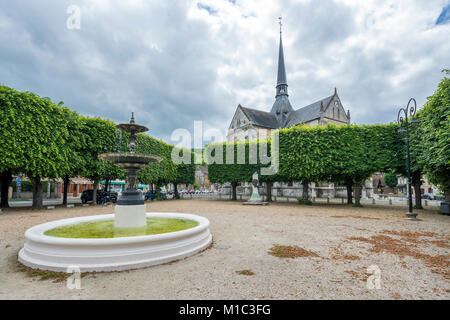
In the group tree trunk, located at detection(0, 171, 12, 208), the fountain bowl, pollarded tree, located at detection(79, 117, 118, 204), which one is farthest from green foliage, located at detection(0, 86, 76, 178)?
the fountain bowl

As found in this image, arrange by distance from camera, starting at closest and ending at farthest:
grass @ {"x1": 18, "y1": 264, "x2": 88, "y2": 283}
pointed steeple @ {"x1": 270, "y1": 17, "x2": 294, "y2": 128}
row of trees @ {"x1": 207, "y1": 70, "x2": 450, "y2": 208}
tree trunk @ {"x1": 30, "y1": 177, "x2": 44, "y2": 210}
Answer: grass @ {"x1": 18, "y1": 264, "x2": 88, "y2": 283} → tree trunk @ {"x1": 30, "y1": 177, "x2": 44, "y2": 210} → row of trees @ {"x1": 207, "y1": 70, "x2": 450, "y2": 208} → pointed steeple @ {"x1": 270, "y1": 17, "x2": 294, "y2": 128}

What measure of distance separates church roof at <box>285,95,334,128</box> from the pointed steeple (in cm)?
211

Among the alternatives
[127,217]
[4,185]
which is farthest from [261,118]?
[127,217]

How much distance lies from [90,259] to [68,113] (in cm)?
1627

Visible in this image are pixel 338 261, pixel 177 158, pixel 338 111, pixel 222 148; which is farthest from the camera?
pixel 338 111

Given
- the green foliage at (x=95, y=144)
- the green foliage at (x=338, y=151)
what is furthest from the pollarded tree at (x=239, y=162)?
the green foliage at (x=95, y=144)

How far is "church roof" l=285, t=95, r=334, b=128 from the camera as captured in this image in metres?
45.2

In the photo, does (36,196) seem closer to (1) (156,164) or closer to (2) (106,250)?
(1) (156,164)

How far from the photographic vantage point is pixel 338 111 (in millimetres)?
46594

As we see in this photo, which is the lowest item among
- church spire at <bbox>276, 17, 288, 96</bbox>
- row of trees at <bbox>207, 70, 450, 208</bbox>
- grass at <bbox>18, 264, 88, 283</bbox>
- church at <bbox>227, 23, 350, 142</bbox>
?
grass at <bbox>18, 264, 88, 283</bbox>

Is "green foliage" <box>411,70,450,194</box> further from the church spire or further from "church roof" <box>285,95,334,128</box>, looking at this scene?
the church spire

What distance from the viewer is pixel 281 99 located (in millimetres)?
57188
